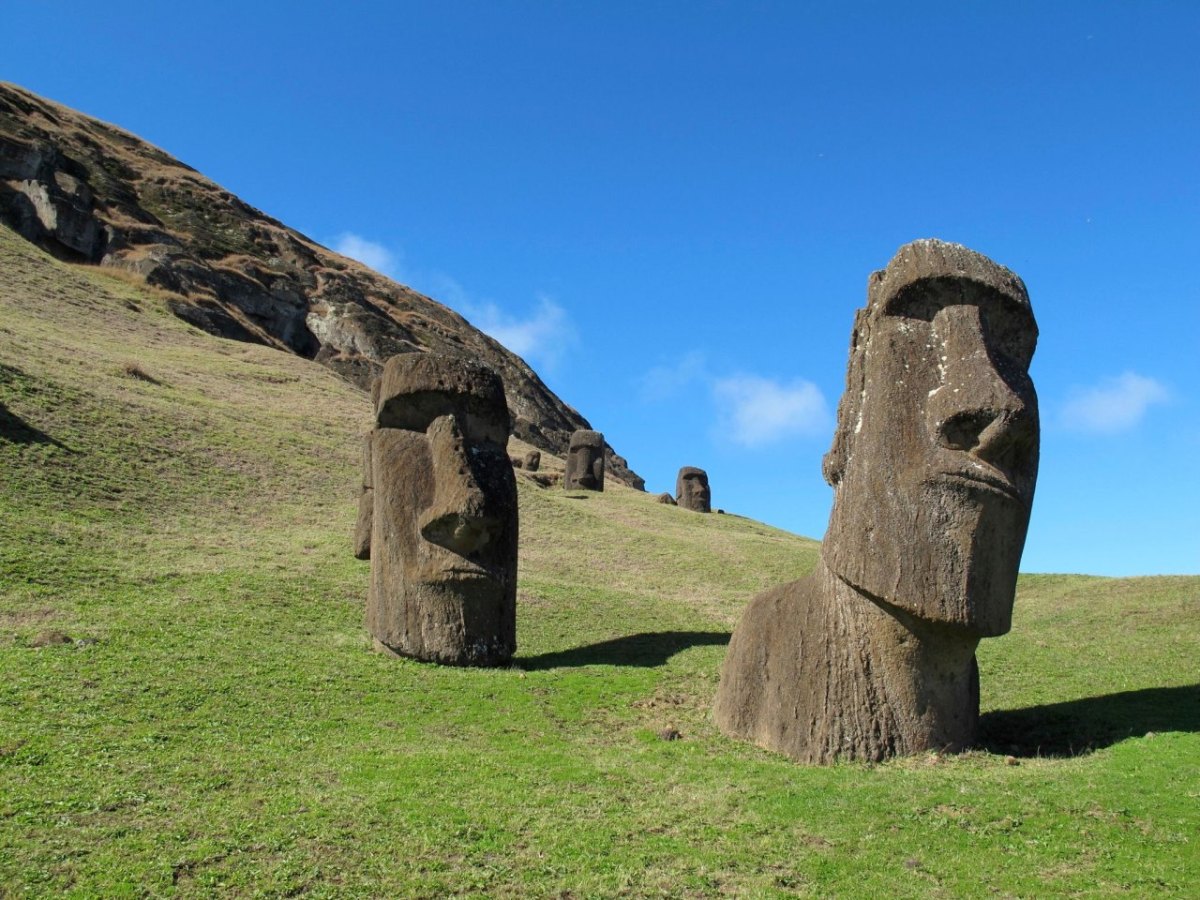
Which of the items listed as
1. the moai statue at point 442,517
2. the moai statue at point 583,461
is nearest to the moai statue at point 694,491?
the moai statue at point 583,461

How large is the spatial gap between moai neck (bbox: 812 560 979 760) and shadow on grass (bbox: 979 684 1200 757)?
758mm

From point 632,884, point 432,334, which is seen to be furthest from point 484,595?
point 432,334

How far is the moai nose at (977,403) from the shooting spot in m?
8.77

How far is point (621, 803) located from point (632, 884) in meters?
1.56

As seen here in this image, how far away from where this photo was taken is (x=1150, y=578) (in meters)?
21.0

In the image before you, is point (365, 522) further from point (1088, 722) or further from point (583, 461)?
point (583, 461)

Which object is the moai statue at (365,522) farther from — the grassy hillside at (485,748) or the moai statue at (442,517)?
the moai statue at (442,517)

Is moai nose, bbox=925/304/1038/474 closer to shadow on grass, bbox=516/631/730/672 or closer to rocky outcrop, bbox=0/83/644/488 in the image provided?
shadow on grass, bbox=516/631/730/672

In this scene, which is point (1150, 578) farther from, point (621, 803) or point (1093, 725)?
point (621, 803)

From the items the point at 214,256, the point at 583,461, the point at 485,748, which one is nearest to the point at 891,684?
the point at 485,748

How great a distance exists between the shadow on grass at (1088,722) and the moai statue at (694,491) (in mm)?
33415

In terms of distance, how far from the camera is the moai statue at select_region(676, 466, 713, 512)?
148 feet

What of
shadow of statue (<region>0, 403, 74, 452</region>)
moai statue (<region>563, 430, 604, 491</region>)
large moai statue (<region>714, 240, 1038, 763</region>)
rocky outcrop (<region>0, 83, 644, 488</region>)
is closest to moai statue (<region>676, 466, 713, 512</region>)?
moai statue (<region>563, 430, 604, 491</region>)

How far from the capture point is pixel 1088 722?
10352 mm
